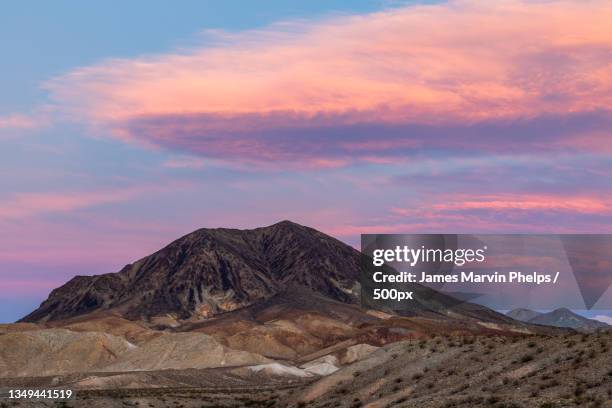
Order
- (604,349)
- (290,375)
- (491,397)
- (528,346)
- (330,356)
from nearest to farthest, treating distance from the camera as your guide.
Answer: (491,397) < (604,349) < (528,346) < (290,375) < (330,356)

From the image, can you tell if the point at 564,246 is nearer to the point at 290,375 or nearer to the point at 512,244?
the point at 512,244

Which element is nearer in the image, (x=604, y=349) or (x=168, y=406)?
(x=604, y=349)

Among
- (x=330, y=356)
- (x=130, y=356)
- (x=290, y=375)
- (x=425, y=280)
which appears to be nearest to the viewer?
(x=425, y=280)

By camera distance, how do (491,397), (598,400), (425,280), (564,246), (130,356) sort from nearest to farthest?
(598,400) → (491,397) → (425,280) → (564,246) → (130,356)

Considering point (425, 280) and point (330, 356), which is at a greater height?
point (425, 280)

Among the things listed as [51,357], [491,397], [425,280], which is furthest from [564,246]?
[51,357]

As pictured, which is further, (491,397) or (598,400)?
(491,397)

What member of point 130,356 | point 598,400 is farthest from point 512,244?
point 130,356

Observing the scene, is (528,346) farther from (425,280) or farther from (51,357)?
(51,357)

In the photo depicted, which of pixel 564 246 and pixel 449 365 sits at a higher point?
pixel 564 246
